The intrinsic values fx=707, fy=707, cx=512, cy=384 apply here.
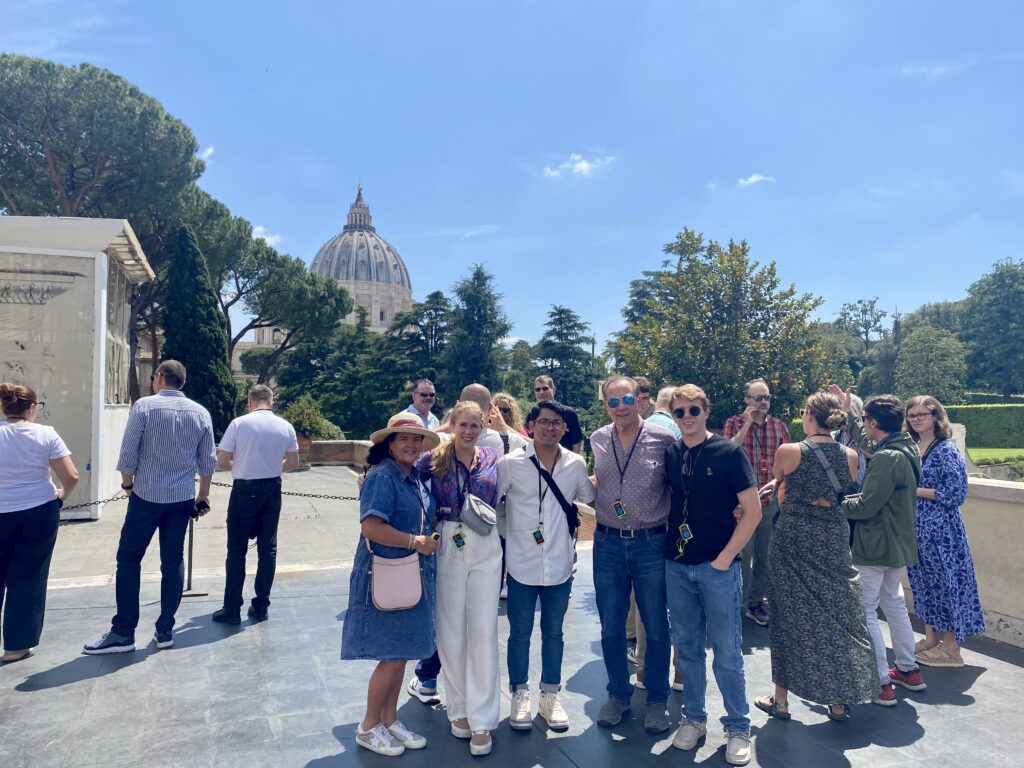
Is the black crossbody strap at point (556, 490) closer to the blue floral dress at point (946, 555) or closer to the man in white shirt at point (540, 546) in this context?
the man in white shirt at point (540, 546)

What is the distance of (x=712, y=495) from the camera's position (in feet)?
10.5

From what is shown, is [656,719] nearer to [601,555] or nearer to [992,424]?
[601,555]

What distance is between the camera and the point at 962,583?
4.41m

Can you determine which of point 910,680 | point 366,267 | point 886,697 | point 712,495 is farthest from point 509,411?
point 366,267

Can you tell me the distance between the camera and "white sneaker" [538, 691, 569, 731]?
3.35m

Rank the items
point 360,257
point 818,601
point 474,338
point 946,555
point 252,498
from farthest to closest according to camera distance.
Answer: point 360,257 < point 474,338 < point 252,498 < point 946,555 < point 818,601

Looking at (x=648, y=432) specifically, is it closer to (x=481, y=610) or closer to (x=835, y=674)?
(x=481, y=610)

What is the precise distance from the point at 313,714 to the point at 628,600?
1662mm

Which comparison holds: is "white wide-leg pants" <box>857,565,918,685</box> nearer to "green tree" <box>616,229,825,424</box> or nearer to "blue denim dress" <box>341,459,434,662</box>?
"blue denim dress" <box>341,459,434,662</box>

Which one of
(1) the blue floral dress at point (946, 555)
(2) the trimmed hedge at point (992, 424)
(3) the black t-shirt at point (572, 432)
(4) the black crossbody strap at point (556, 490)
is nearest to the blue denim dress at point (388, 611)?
(4) the black crossbody strap at point (556, 490)

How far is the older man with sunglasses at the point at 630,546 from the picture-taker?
3424 mm

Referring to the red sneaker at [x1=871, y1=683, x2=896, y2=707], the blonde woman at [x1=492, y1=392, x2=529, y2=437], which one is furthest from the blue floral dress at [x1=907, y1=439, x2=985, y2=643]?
the blonde woman at [x1=492, y1=392, x2=529, y2=437]

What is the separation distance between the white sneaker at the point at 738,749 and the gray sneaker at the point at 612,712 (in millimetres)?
528

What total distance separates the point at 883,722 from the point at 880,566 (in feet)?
2.71
